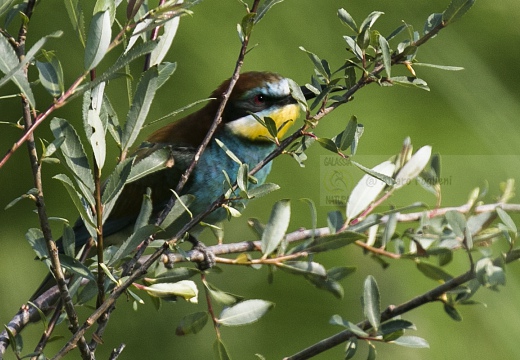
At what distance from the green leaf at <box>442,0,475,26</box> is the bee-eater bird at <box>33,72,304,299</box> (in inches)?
31.3

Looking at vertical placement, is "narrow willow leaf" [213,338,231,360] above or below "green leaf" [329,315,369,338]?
below

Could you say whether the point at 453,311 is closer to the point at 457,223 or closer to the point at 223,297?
the point at 457,223

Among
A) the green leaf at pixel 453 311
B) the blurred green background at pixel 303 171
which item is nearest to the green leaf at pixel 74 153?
the green leaf at pixel 453 311

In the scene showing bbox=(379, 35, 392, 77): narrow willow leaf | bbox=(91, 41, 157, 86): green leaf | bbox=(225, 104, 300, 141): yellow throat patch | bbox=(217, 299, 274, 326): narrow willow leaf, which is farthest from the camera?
bbox=(225, 104, 300, 141): yellow throat patch

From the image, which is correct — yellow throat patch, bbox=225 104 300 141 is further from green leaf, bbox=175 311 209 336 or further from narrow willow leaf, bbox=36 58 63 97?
narrow willow leaf, bbox=36 58 63 97

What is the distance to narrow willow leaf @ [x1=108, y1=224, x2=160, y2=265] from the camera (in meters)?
0.58

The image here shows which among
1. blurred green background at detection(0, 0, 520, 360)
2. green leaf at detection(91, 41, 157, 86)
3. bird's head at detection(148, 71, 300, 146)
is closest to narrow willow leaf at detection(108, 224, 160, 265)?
green leaf at detection(91, 41, 157, 86)

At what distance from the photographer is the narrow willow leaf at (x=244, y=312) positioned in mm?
709

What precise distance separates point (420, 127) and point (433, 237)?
75 centimetres

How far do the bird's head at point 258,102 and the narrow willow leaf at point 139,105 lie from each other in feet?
2.98

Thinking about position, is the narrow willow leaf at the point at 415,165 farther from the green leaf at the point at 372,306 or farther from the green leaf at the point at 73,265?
the green leaf at the point at 73,265

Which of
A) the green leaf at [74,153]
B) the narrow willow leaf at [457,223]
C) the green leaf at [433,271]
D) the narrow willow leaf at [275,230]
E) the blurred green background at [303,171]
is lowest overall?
the blurred green background at [303,171]

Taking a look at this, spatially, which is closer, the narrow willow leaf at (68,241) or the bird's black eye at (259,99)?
the narrow willow leaf at (68,241)

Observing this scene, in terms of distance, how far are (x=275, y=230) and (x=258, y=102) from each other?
850 mm
